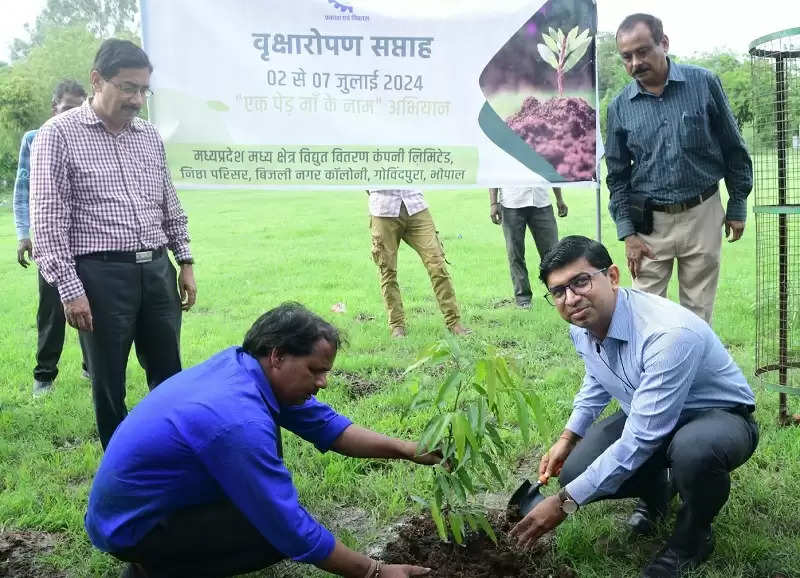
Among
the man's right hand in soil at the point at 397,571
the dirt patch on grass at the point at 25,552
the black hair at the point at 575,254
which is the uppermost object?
the black hair at the point at 575,254

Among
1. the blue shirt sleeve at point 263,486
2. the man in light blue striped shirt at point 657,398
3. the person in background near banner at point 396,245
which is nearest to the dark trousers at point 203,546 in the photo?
the blue shirt sleeve at point 263,486

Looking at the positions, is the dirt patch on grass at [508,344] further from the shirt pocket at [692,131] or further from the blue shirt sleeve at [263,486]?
the blue shirt sleeve at [263,486]

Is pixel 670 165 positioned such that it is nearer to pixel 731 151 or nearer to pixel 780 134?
pixel 731 151

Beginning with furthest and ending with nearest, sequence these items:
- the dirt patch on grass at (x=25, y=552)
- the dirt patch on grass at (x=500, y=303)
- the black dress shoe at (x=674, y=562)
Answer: the dirt patch on grass at (x=500, y=303), the dirt patch on grass at (x=25, y=552), the black dress shoe at (x=674, y=562)

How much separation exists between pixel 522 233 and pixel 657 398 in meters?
4.45

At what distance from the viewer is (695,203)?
164 inches

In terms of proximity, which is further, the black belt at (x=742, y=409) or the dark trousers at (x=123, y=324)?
the dark trousers at (x=123, y=324)

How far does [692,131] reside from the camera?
4.08 m

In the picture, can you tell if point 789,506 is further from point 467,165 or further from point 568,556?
point 467,165

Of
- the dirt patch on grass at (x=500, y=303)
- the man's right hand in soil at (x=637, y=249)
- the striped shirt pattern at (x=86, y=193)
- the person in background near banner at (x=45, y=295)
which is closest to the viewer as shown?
the striped shirt pattern at (x=86, y=193)

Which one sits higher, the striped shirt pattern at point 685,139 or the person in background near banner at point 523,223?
the striped shirt pattern at point 685,139

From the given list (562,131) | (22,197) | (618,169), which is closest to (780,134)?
(618,169)

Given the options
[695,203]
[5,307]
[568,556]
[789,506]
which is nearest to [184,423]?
[568,556]

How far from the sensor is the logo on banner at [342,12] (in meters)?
4.48
